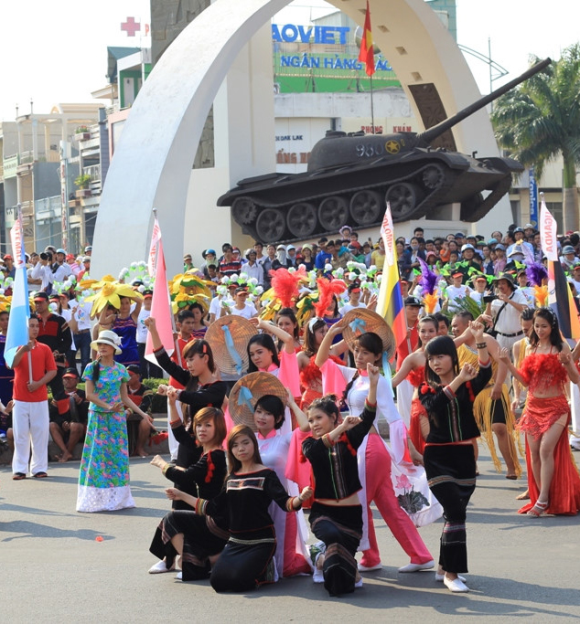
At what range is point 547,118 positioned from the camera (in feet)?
155

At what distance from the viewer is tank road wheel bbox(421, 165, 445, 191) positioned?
95.8 feet

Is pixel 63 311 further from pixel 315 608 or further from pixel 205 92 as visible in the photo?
pixel 315 608

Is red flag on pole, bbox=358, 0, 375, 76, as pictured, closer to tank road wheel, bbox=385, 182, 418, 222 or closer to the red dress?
tank road wheel, bbox=385, 182, 418, 222

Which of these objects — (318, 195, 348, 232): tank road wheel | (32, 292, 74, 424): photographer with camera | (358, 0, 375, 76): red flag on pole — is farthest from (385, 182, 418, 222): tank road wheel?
(32, 292, 74, 424): photographer with camera

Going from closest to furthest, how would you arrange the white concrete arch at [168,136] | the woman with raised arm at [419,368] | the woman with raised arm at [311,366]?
the woman with raised arm at [419,368] → the woman with raised arm at [311,366] → the white concrete arch at [168,136]

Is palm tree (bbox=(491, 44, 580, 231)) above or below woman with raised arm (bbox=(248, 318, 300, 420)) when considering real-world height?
above

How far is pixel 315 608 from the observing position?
635cm

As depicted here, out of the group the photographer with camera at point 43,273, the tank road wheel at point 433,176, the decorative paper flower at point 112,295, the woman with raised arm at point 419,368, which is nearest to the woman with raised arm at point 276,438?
the woman with raised arm at point 419,368

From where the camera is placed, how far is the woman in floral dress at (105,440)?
31.9ft

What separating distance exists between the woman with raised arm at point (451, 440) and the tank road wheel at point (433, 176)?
2235cm

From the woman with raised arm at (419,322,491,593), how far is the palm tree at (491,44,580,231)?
1582 inches

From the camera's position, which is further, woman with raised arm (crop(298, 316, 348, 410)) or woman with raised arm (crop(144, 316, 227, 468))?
woman with raised arm (crop(298, 316, 348, 410))

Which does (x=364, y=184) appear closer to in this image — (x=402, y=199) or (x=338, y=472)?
(x=402, y=199)

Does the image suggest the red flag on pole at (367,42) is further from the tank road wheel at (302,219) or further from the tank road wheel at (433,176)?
the tank road wheel at (302,219)
